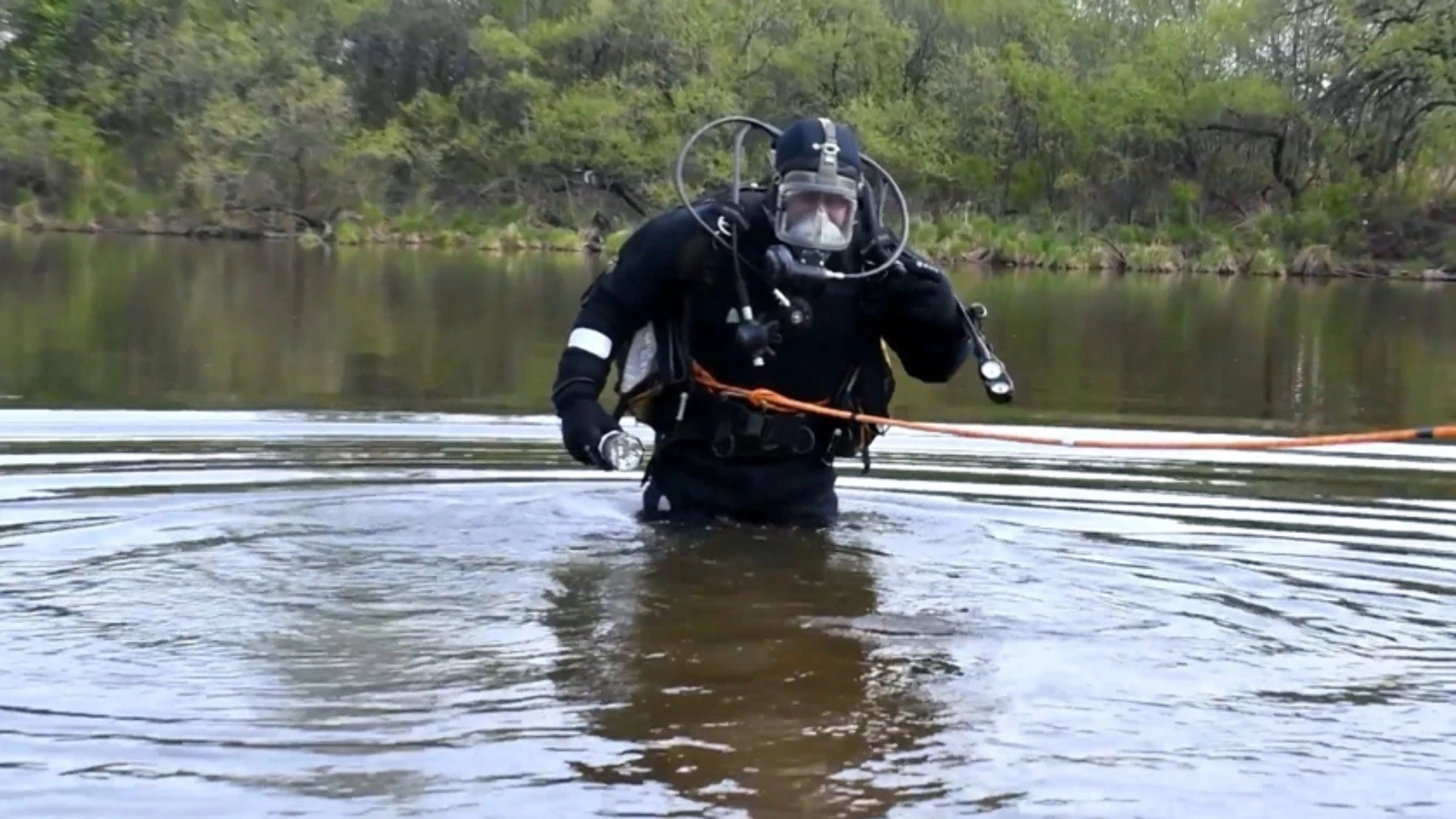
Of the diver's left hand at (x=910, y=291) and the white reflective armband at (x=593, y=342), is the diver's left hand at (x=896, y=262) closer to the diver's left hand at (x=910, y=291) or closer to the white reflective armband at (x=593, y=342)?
the diver's left hand at (x=910, y=291)

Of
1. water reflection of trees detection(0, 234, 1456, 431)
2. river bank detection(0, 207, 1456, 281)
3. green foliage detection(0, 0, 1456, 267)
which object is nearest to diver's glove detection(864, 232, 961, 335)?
water reflection of trees detection(0, 234, 1456, 431)

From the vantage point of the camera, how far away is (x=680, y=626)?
4.69 metres

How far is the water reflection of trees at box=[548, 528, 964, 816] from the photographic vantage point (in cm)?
349

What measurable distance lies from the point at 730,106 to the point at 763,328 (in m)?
37.1

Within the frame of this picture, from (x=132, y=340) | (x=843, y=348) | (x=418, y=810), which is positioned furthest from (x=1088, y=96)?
(x=418, y=810)

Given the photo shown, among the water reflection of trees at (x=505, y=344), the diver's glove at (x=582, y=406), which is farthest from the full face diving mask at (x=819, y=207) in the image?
the water reflection of trees at (x=505, y=344)

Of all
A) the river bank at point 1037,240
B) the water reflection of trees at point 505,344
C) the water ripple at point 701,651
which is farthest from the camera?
the river bank at point 1037,240

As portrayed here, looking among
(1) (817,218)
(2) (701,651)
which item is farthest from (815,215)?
(2) (701,651)

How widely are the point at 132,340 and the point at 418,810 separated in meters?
10.6

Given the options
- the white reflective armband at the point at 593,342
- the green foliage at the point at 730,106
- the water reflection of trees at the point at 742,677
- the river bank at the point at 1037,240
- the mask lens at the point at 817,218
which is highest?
the green foliage at the point at 730,106

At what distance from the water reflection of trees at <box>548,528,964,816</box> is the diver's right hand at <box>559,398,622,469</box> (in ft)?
1.08

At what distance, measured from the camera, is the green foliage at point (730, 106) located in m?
36.8

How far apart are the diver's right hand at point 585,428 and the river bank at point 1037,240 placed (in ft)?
89.8

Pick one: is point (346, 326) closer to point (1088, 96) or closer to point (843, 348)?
point (843, 348)
